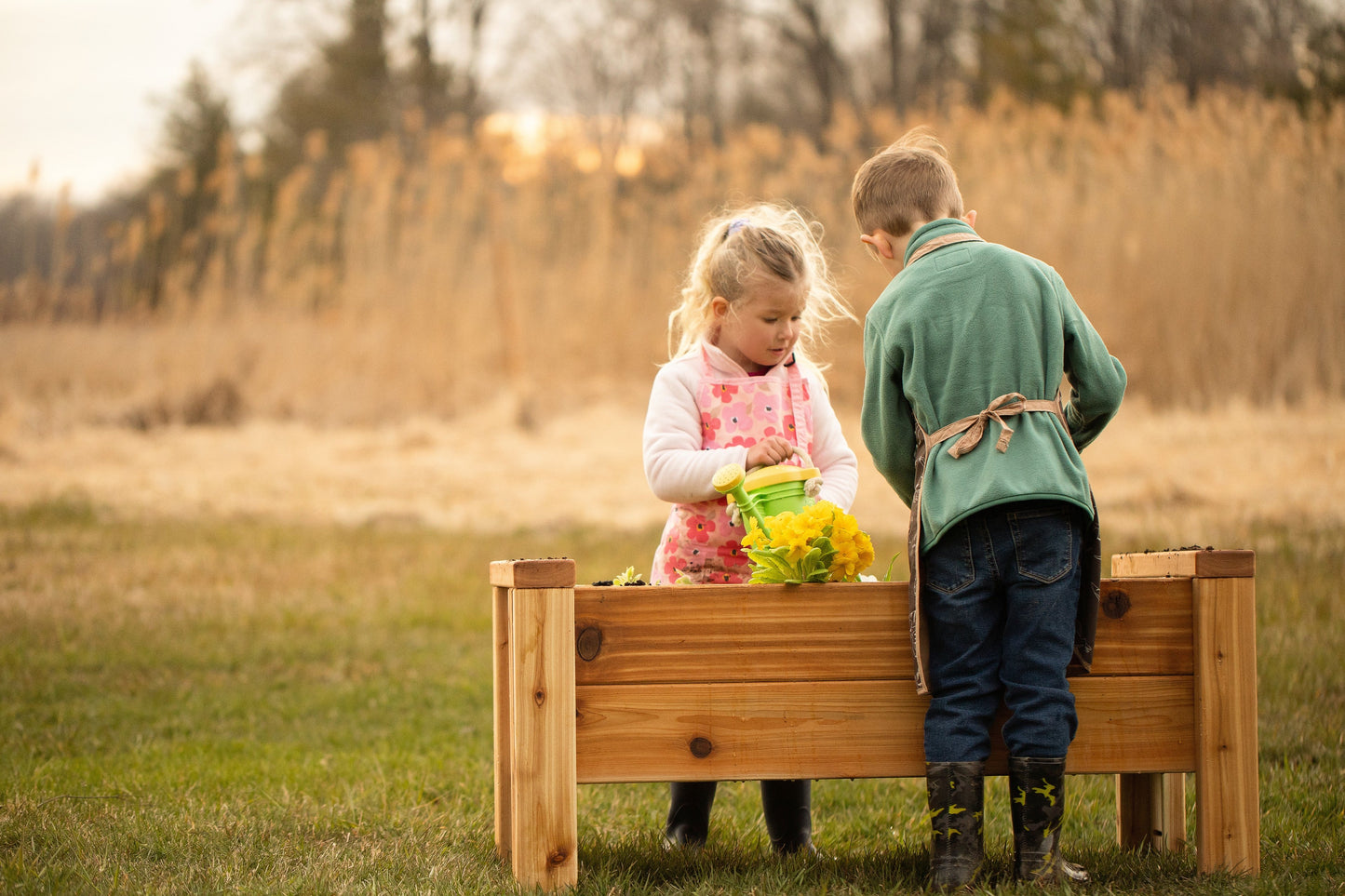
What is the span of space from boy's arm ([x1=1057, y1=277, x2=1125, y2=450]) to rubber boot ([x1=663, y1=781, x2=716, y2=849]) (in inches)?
45.5

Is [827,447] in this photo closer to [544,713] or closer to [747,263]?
[747,263]

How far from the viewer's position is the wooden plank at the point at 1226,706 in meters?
2.16

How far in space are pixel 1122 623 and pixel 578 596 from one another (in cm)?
102

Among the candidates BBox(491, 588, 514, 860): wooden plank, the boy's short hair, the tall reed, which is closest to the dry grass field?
the tall reed

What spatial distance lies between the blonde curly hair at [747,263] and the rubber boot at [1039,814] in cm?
103

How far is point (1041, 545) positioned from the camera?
2031 millimetres

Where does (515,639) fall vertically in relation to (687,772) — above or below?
above

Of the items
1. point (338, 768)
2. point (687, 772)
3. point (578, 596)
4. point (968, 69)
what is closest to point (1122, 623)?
point (687, 772)

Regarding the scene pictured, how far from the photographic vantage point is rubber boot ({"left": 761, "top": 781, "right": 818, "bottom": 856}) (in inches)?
100

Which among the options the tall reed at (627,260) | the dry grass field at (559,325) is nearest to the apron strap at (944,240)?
the dry grass field at (559,325)

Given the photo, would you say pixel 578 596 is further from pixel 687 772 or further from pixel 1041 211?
pixel 1041 211

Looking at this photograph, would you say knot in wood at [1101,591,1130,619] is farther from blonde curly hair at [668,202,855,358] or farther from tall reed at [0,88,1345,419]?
tall reed at [0,88,1345,419]

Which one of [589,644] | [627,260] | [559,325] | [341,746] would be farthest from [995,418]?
[627,260]

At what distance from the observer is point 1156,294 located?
8.13 metres
